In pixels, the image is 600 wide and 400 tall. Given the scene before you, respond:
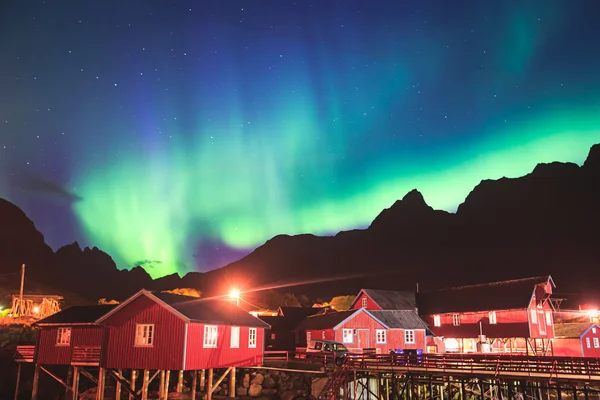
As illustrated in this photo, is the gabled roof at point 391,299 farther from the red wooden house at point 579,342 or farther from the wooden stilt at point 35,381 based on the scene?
the wooden stilt at point 35,381

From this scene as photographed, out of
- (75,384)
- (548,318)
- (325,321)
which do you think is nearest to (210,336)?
(75,384)

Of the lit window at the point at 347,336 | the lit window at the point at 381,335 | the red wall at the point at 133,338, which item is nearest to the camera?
the red wall at the point at 133,338

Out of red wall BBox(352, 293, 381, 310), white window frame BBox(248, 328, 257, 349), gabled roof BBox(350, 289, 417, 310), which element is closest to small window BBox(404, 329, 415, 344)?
gabled roof BBox(350, 289, 417, 310)

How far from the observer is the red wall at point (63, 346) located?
36.4 meters

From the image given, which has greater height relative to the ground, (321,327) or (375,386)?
(321,327)

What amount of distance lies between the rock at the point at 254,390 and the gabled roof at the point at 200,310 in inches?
182

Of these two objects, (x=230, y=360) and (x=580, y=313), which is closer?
(x=230, y=360)

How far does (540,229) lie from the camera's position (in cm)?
18300

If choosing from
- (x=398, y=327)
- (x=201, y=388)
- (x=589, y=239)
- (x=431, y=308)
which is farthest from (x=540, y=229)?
(x=201, y=388)

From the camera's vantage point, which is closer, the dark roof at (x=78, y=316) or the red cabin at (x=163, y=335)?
the red cabin at (x=163, y=335)

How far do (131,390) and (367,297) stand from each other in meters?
42.4

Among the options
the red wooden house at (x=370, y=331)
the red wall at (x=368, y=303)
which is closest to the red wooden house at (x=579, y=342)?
the red wooden house at (x=370, y=331)

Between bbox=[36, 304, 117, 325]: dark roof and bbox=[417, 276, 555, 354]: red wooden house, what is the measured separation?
4329 centimetres

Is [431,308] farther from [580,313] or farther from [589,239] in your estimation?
[589,239]
